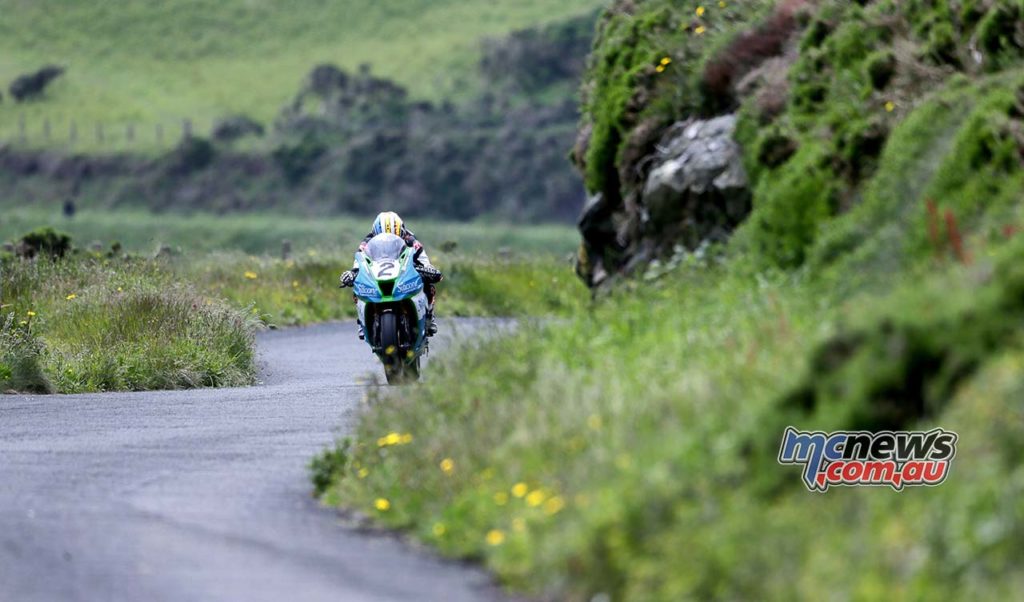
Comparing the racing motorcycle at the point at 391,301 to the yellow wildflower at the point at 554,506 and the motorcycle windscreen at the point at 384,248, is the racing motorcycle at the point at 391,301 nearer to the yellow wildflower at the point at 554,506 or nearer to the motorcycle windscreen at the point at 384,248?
the motorcycle windscreen at the point at 384,248

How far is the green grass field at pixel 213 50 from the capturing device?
454 ft

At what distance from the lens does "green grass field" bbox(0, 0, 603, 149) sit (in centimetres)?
13825

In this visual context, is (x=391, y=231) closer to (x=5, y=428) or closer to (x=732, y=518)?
(x=5, y=428)

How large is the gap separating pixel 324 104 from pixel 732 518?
131116 millimetres

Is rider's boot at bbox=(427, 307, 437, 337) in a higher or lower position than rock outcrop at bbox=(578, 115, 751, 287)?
lower

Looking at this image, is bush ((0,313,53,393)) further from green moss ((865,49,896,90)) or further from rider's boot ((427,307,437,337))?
green moss ((865,49,896,90))

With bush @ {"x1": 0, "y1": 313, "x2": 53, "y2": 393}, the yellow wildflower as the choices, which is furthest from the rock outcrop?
the yellow wildflower

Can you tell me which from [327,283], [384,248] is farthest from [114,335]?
[327,283]

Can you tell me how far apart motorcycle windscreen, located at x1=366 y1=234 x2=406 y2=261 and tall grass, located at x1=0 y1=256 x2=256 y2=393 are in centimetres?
315

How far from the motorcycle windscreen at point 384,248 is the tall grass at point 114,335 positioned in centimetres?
315

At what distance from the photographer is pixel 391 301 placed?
21.3 meters

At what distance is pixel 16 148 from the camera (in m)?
133

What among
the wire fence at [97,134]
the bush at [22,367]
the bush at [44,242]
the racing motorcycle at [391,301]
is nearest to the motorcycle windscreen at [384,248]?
the racing motorcycle at [391,301]

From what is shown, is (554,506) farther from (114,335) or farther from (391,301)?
(114,335)
